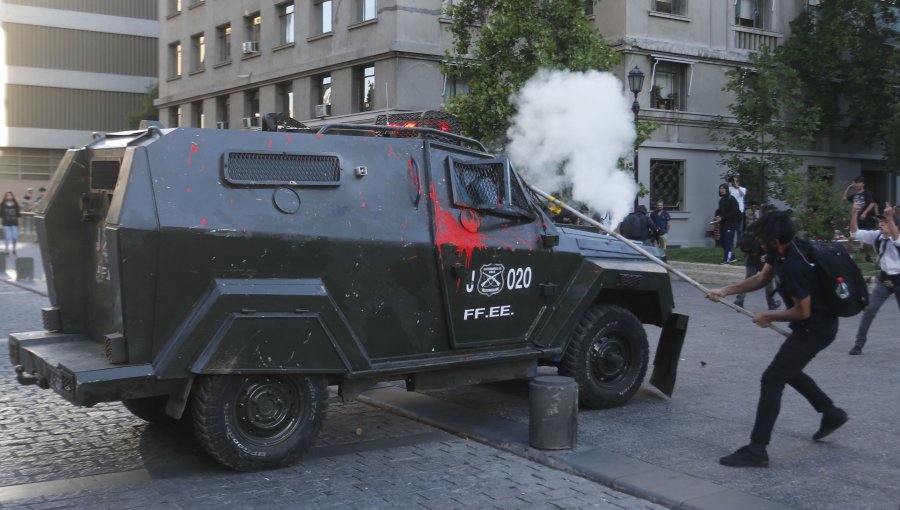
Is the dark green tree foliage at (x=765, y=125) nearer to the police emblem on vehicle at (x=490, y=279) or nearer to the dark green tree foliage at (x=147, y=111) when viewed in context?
the police emblem on vehicle at (x=490, y=279)

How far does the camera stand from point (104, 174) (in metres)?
6.21

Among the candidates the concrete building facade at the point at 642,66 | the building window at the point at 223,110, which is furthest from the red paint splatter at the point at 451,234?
the building window at the point at 223,110

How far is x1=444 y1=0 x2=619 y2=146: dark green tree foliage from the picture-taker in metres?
18.7

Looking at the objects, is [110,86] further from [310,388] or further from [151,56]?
[310,388]

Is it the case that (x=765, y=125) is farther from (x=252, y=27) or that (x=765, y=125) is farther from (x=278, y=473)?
(x=278, y=473)

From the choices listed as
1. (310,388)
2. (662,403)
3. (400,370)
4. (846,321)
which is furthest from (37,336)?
(846,321)

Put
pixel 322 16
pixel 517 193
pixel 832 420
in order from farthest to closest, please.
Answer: pixel 322 16 < pixel 517 193 < pixel 832 420

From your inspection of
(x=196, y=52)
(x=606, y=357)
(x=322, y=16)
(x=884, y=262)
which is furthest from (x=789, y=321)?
(x=196, y=52)

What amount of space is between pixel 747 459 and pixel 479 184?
2.76 meters

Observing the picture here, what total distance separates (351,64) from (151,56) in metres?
25.7

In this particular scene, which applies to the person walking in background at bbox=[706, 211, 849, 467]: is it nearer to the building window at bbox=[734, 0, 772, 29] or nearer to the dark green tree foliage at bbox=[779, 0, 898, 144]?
the dark green tree foliage at bbox=[779, 0, 898, 144]

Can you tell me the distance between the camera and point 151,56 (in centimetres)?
5122

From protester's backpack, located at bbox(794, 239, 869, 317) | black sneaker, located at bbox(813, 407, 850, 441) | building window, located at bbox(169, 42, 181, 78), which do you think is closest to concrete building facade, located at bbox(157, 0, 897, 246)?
building window, located at bbox(169, 42, 181, 78)

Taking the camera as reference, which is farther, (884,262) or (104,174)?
(884,262)
